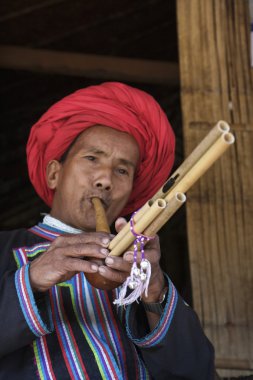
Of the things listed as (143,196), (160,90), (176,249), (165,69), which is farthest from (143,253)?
(176,249)

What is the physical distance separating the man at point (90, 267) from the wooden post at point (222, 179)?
19 cm

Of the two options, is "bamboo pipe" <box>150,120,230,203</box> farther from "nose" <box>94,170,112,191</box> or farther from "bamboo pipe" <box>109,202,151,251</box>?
"nose" <box>94,170,112,191</box>

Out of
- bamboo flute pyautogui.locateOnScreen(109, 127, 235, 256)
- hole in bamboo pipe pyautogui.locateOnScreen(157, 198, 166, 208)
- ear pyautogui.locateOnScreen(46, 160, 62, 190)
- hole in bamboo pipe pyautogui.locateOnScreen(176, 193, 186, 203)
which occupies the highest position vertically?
ear pyautogui.locateOnScreen(46, 160, 62, 190)

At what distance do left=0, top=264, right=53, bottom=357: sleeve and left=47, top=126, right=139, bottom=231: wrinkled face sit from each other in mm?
387

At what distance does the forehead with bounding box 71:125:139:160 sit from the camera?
190 centimetres

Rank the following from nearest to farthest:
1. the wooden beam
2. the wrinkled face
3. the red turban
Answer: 1. the wrinkled face
2. the red turban
3. the wooden beam

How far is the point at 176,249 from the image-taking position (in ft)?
14.7

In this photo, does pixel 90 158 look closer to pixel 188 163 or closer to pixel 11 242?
pixel 11 242

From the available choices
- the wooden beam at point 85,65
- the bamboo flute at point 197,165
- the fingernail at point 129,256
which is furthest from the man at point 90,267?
the wooden beam at point 85,65

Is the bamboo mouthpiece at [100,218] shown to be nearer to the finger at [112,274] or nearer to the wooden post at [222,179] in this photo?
the finger at [112,274]

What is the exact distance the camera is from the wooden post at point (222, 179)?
2.03 m

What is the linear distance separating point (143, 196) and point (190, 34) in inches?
22.7

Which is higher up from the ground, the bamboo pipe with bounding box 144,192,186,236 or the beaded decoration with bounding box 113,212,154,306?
→ the bamboo pipe with bounding box 144,192,186,236

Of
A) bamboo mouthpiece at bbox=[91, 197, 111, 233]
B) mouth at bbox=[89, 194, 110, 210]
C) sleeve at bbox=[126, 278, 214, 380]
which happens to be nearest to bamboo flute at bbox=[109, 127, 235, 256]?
bamboo mouthpiece at bbox=[91, 197, 111, 233]
